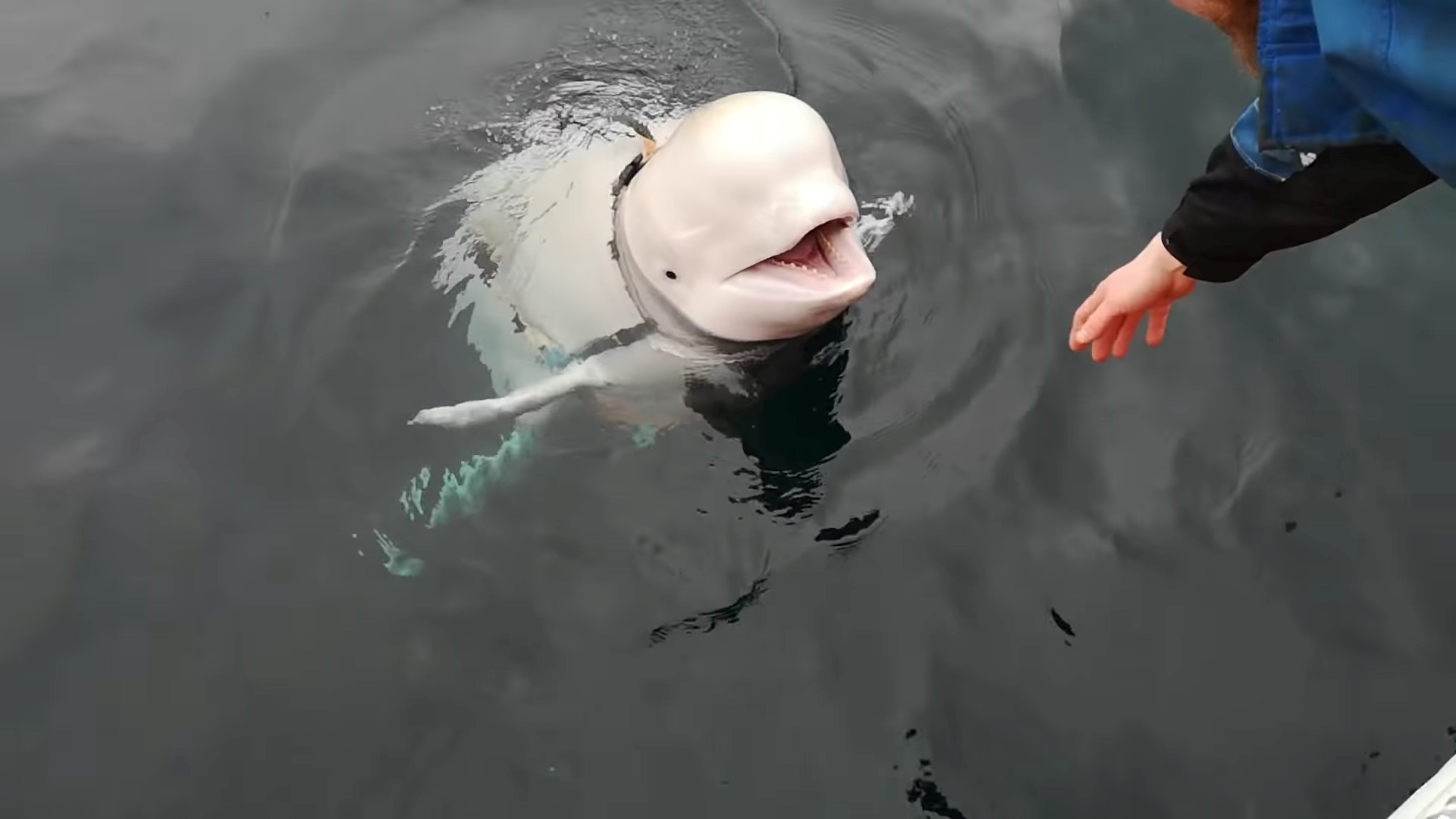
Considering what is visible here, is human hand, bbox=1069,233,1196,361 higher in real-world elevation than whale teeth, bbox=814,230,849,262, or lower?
higher

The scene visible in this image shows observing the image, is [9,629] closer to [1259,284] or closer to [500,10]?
[500,10]

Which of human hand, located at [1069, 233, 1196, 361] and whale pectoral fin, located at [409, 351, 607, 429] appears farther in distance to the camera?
whale pectoral fin, located at [409, 351, 607, 429]

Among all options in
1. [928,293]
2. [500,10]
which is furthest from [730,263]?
[500,10]

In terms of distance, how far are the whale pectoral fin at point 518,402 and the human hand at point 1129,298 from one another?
2188mm

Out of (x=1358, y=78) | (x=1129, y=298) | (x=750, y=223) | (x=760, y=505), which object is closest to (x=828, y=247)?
(x=750, y=223)

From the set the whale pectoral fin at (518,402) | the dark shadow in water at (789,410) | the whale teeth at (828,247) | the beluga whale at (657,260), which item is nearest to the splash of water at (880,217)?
the beluga whale at (657,260)

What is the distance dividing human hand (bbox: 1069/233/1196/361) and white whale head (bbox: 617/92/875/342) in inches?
36.6

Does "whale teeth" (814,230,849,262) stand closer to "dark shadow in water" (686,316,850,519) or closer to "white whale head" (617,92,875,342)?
"white whale head" (617,92,875,342)

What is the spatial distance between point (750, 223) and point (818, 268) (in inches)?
14.3

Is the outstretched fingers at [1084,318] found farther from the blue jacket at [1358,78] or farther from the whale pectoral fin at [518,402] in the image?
the whale pectoral fin at [518,402]

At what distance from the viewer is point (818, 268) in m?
5.23

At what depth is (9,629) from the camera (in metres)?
5.04

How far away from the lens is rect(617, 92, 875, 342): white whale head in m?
5.00

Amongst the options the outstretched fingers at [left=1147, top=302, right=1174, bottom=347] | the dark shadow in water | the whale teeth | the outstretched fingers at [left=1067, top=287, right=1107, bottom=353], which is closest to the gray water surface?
the dark shadow in water
